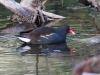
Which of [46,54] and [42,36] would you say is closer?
[46,54]

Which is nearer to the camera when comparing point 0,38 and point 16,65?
point 16,65

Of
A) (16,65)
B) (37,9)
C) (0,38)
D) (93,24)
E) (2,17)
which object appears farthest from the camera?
(2,17)

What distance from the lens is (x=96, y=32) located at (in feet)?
42.6

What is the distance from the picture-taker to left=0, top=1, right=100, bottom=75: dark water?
8.30m

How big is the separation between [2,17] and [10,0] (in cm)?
119

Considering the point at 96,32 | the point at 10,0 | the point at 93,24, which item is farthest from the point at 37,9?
the point at 96,32

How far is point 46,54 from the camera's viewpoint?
10.0 meters

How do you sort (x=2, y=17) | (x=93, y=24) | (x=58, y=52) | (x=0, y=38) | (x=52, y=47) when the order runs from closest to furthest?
(x=58, y=52), (x=52, y=47), (x=0, y=38), (x=93, y=24), (x=2, y=17)

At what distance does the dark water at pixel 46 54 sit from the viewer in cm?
830

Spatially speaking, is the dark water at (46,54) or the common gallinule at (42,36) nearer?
the dark water at (46,54)

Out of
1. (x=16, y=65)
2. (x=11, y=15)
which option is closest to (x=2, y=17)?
(x=11, y=15)

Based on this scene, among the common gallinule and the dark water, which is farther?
the common gallinule

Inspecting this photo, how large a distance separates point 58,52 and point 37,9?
20.0ft

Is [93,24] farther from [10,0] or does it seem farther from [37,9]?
[10,0]
